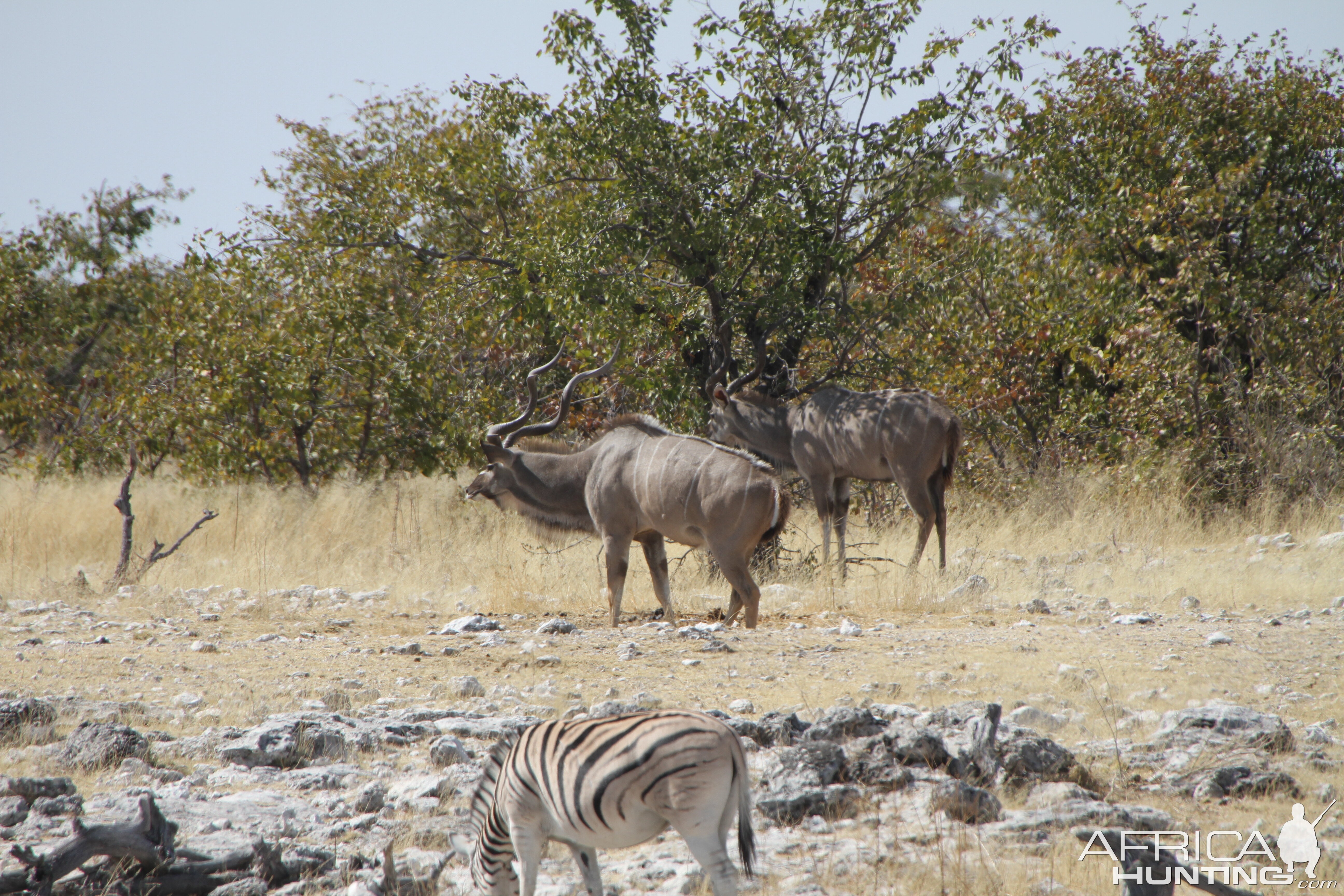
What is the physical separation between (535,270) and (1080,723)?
22.8ft

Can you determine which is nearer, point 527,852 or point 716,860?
point 716,860

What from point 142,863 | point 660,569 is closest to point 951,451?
point 660,569

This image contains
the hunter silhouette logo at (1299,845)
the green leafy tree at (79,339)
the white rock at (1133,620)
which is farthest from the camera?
the green leafy tree at (79,339)

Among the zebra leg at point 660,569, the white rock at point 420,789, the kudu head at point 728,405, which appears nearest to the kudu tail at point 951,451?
the kudu head at point 728,405

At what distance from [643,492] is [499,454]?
1827 mm

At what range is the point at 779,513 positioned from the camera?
26.8 feet

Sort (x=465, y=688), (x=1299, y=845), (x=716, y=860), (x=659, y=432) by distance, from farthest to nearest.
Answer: (x=659, y=432) → (x=465, y=688) → (x=1299, y=845) → (x=716, y=860)

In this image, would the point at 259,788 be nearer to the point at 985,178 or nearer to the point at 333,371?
the point at 985,178

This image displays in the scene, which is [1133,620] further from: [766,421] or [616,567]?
[766,421]

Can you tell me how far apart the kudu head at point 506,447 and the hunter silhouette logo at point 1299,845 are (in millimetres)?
6656

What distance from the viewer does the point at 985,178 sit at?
414 inches

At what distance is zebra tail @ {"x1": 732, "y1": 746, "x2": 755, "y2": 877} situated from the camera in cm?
288

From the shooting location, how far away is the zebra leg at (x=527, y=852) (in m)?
2.95

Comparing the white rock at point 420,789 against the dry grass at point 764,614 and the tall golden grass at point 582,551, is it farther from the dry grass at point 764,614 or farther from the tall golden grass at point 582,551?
the tall golden grass at point 582,551
